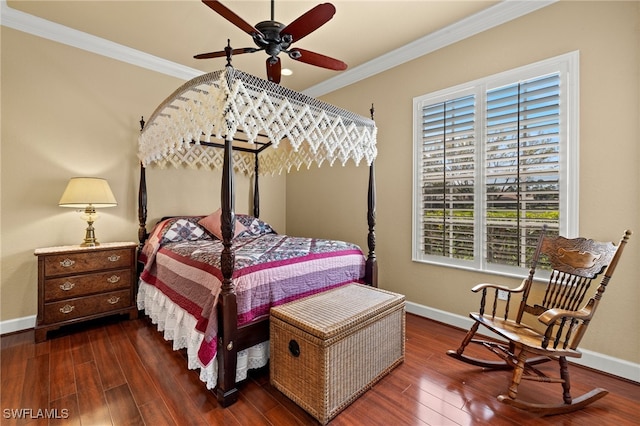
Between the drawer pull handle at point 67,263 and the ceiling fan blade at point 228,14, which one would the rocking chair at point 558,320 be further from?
the drawer pull handle at point 67,263

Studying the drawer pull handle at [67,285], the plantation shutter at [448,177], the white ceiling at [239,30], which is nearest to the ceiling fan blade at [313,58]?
the white ceiling at [239,30]

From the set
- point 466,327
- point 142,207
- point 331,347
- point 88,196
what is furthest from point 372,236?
point 88,196

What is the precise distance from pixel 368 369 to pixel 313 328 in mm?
573

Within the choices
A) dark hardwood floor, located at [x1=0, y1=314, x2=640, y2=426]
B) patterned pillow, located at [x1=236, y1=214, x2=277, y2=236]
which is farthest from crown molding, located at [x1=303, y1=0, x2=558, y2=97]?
dark hardwood floor, located at [x1=0, y1=314, x2=640, y2=426]

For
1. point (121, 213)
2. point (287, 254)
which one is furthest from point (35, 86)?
point (287, 254)

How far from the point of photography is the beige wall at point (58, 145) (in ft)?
8.72

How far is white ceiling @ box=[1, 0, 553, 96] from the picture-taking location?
97.0 inches

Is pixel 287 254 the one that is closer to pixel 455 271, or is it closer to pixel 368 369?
pixel 368 369

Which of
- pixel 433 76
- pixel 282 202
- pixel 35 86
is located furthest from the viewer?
pixel 282 202

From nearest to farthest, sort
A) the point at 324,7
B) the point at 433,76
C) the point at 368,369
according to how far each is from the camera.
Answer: the point at 324,7, the point at 368,369, the point at 433,76

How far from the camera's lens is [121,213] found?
10.6ft

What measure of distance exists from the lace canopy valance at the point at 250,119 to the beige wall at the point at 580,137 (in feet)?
2.96

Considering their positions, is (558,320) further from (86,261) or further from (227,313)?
(86,261)

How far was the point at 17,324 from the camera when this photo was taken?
8.81ft
